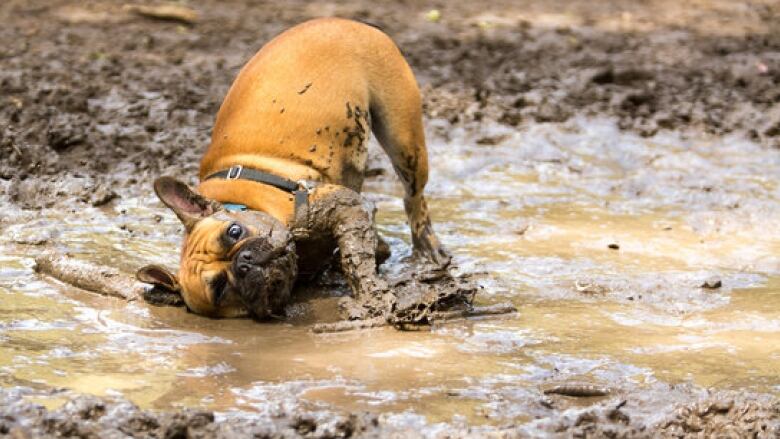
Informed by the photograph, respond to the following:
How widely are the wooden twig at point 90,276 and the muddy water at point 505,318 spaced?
77 millimetres

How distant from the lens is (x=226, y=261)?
533cm

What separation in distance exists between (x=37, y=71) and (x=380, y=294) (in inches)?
230

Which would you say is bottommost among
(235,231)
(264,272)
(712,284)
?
(712,284)

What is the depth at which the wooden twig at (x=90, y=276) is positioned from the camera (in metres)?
5.84

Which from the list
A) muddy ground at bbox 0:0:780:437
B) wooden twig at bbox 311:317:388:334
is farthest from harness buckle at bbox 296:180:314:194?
muddy ground at bbox 0:0:780:437

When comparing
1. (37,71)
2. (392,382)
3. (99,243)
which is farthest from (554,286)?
(37,71)

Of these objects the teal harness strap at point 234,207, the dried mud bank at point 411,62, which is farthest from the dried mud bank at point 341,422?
the dried mud bank at point 411,62

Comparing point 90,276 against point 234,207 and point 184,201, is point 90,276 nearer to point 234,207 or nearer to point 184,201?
point 184,201

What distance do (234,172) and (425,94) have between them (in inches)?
184

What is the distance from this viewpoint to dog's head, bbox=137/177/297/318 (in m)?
5.31

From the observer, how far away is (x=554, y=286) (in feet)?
20.3

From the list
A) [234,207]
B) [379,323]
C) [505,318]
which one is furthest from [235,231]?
[505,318]

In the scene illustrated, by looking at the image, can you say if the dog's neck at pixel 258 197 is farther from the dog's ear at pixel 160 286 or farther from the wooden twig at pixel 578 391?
the wooden twig at pixel 578 391

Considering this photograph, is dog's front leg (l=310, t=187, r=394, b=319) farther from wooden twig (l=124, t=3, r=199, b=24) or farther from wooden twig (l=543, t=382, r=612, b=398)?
wooden twig (l=124, t=3, r=199, b=24)
